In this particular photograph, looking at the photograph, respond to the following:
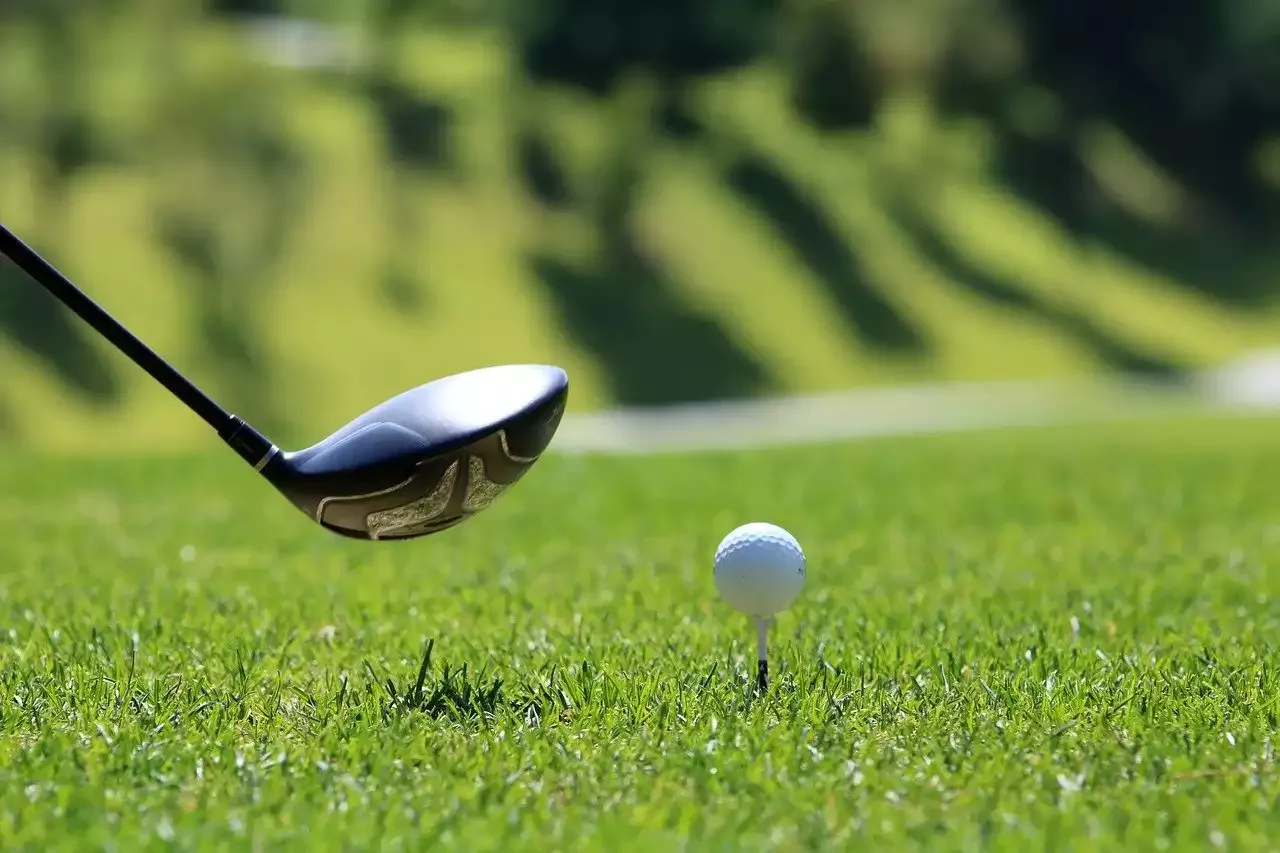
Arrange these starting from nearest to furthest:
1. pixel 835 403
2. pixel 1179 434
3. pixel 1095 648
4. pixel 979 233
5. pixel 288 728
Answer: pixel 288 728 < pixel 1095 648 < pixel 1179 434 < pixel 835 403 < pixel 979 233

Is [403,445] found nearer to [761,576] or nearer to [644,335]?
[761,576]

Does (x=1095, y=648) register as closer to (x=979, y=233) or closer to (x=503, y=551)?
(x=503, y=551)

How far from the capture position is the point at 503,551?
9031 millimetres

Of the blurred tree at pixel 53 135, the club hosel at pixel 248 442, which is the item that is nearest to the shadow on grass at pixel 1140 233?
the blurred tree at pixel 53 135

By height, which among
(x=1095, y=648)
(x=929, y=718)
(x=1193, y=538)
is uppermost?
(x=1193, y=538)

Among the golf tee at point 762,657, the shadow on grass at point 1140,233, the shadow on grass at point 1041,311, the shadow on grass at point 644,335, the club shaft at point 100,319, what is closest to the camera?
the club shaft at point 100,319

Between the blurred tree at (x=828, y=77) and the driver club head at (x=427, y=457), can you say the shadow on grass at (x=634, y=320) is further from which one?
the driver club head at (x=427, y=457)

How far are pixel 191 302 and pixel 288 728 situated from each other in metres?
27.3

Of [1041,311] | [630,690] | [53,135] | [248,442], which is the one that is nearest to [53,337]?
[53,135]

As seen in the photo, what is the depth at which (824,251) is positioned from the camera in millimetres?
39781

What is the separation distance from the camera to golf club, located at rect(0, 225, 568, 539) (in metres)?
4.71

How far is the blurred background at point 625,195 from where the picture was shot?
30391 mm

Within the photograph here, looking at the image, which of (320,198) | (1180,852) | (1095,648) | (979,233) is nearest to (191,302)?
A: (320,198)

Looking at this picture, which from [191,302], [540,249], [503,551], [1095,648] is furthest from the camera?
[540,249]
